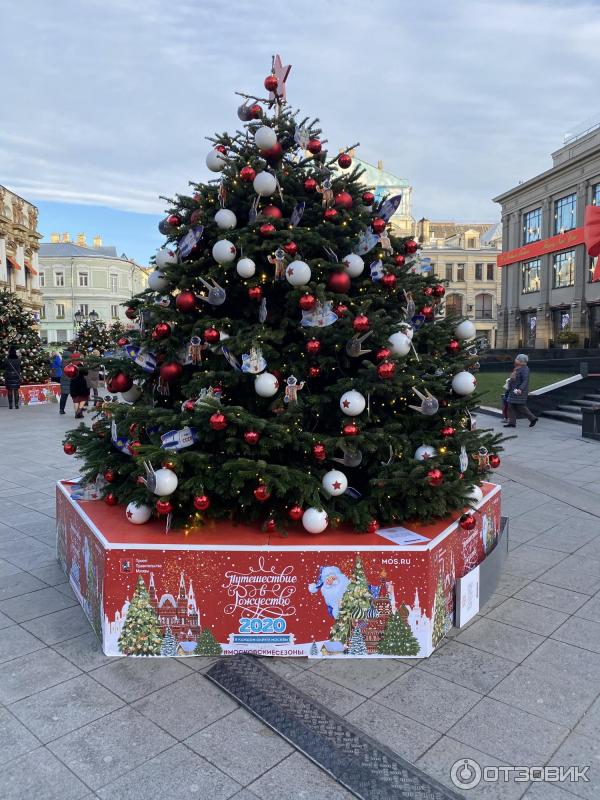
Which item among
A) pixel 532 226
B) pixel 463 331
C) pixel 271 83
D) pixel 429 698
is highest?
pixel 532 226

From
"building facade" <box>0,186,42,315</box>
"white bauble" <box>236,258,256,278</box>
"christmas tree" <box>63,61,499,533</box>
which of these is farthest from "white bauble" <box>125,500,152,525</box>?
"building facade" <box>0,186,42,315</box>

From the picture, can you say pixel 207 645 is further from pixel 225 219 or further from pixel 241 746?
pixel 225 219

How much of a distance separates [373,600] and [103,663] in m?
1.82

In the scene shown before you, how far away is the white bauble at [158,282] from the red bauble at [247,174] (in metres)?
1.00

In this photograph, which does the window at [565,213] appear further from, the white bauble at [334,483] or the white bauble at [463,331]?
the white bauble at [334,483]

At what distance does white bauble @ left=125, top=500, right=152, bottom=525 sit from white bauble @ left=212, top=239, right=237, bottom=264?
1901 millimetres

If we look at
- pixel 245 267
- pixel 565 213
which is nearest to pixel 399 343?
pixel 245 267

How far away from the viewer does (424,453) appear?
167 inches

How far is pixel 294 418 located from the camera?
4086 mm

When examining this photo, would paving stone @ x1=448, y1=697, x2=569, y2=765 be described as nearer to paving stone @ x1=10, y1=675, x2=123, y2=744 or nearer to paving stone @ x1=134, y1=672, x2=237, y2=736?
paving stone @ x1=134, y1=672, x2=237, y2=736

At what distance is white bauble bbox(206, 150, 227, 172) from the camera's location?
4.77 m

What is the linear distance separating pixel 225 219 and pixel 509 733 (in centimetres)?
384

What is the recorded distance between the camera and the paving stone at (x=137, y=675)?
3.47 metres

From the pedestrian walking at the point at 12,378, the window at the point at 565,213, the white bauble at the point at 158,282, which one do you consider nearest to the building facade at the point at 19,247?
the pedestrian walking at the point at 12,378
